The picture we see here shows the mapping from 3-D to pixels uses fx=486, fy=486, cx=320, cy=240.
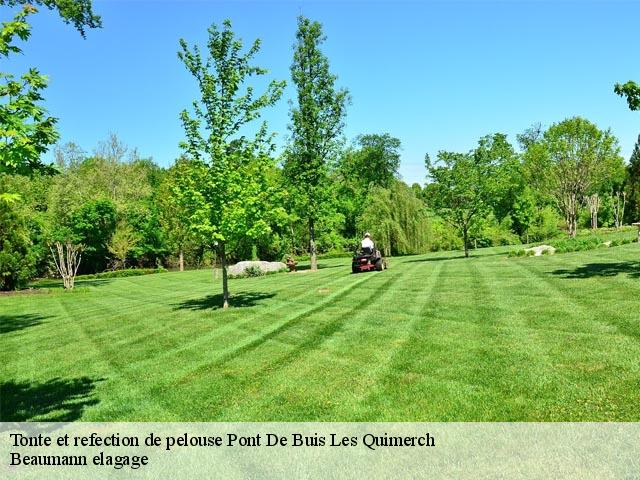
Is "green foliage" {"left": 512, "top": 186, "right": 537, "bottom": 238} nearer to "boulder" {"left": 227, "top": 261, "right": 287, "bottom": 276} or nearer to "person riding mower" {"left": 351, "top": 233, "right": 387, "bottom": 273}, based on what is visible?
→ "boulder" {"left": 227, "top": 261, "right": 287, "bottom": 276}

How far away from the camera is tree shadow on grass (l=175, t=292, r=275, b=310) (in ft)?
49.0

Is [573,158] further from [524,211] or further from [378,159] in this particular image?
[378,159]

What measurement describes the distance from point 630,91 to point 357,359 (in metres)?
11.4

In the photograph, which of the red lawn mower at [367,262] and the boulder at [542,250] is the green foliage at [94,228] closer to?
the red lawn mower at [367,262]

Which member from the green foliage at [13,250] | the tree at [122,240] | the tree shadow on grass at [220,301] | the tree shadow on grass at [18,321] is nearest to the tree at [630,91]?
the tree shadow on grass at [220,301]

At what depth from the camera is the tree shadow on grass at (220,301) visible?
49.0ft

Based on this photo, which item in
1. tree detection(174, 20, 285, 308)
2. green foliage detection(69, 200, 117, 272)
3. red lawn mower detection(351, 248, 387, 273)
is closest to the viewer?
tree detection(174, 20, 285, 308)

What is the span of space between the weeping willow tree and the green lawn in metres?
28.1

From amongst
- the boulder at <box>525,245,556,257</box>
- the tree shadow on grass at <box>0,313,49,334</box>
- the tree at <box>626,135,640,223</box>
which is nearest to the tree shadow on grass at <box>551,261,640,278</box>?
the boulder at <box>525,245,556,257</box>

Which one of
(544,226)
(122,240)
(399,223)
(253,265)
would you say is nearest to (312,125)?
(253,265)

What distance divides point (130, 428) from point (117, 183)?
55.5m

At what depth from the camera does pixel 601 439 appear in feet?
15.2

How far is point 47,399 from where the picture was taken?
714cm

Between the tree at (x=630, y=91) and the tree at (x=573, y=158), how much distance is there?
20.7 metres
